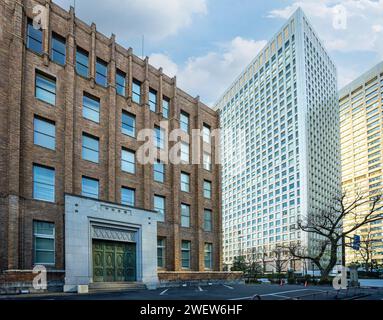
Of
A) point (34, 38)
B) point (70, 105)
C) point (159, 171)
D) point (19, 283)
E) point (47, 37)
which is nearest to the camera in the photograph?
point (19, 283)

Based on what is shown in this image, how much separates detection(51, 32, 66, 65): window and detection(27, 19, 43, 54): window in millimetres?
1070

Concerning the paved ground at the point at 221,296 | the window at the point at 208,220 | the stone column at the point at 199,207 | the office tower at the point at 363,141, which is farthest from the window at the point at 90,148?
the office tower at the point at 363,141

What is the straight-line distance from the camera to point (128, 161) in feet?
104

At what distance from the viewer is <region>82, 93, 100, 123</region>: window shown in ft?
95.0

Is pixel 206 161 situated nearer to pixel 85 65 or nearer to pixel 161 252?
pixel 161 252

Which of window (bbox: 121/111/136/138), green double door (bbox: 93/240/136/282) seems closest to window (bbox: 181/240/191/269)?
green double door (bbox: 93/240/136/282)

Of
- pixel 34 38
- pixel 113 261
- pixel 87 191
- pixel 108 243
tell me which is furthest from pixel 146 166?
pixel 34 38

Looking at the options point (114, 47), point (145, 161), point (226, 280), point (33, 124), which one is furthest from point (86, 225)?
point (226, 280)

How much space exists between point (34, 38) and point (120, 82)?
818cm

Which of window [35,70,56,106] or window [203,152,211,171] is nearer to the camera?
window [35,70,56,106]

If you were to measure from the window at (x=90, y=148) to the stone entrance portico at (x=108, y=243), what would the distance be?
12.9 ft

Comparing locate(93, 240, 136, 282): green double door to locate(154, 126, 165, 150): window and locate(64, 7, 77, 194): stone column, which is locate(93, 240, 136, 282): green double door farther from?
locate(154, 126, 165, 150): window
